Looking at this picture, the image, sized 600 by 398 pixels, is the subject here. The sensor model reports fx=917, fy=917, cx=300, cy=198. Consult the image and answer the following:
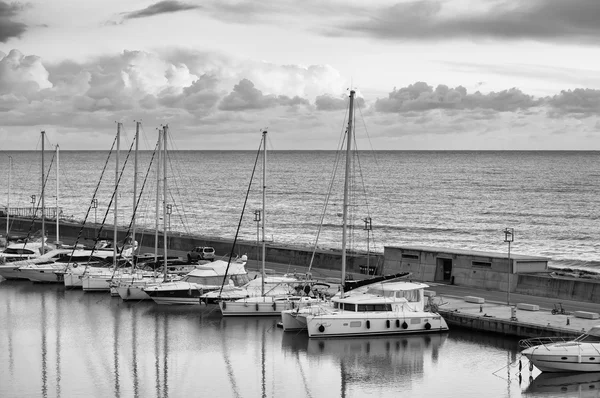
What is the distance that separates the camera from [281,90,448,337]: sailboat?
40.8 metres

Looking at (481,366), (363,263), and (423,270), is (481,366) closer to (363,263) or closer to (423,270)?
(423,270)

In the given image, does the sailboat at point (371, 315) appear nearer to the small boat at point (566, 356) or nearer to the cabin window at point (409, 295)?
the cabin window at point (409, 295)

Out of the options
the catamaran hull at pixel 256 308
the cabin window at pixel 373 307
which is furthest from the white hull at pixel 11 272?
the cabin window at pixel 373 307

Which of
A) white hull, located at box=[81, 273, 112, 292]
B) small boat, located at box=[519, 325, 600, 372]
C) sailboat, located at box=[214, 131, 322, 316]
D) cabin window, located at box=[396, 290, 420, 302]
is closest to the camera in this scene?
small boat, located at box=[519, 325, 600, 372]

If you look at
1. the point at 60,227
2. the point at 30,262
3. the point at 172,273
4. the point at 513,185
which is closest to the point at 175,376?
the point at 172,273

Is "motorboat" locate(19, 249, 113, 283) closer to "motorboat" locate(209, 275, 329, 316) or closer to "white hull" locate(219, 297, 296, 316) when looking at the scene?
"motorboat" locate(209, 275, 329, 316)

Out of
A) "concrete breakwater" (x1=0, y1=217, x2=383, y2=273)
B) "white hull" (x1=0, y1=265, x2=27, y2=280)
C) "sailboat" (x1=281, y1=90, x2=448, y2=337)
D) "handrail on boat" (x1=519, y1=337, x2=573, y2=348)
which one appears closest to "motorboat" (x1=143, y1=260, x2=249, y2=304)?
"concrete breakwater" (x1=0, y1=217, x2=383, y2=273)

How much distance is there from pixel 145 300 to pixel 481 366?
2205 cm

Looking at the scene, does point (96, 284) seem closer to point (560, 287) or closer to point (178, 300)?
point (178, 300)

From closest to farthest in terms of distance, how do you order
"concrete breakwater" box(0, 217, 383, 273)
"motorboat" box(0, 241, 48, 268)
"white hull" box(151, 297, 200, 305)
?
"white hull" box(151, 297, 200, 305), "concrete breakwater" box(0, 217, 383, 273), "motorboat" box(0, 241, 48, 268)

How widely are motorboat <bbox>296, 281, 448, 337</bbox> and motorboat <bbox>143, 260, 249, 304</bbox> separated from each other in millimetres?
9016

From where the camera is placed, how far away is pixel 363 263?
56.2 metres

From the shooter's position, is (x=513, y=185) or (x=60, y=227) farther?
(x=513, y=185)

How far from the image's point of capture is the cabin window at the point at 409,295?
41.9 m
